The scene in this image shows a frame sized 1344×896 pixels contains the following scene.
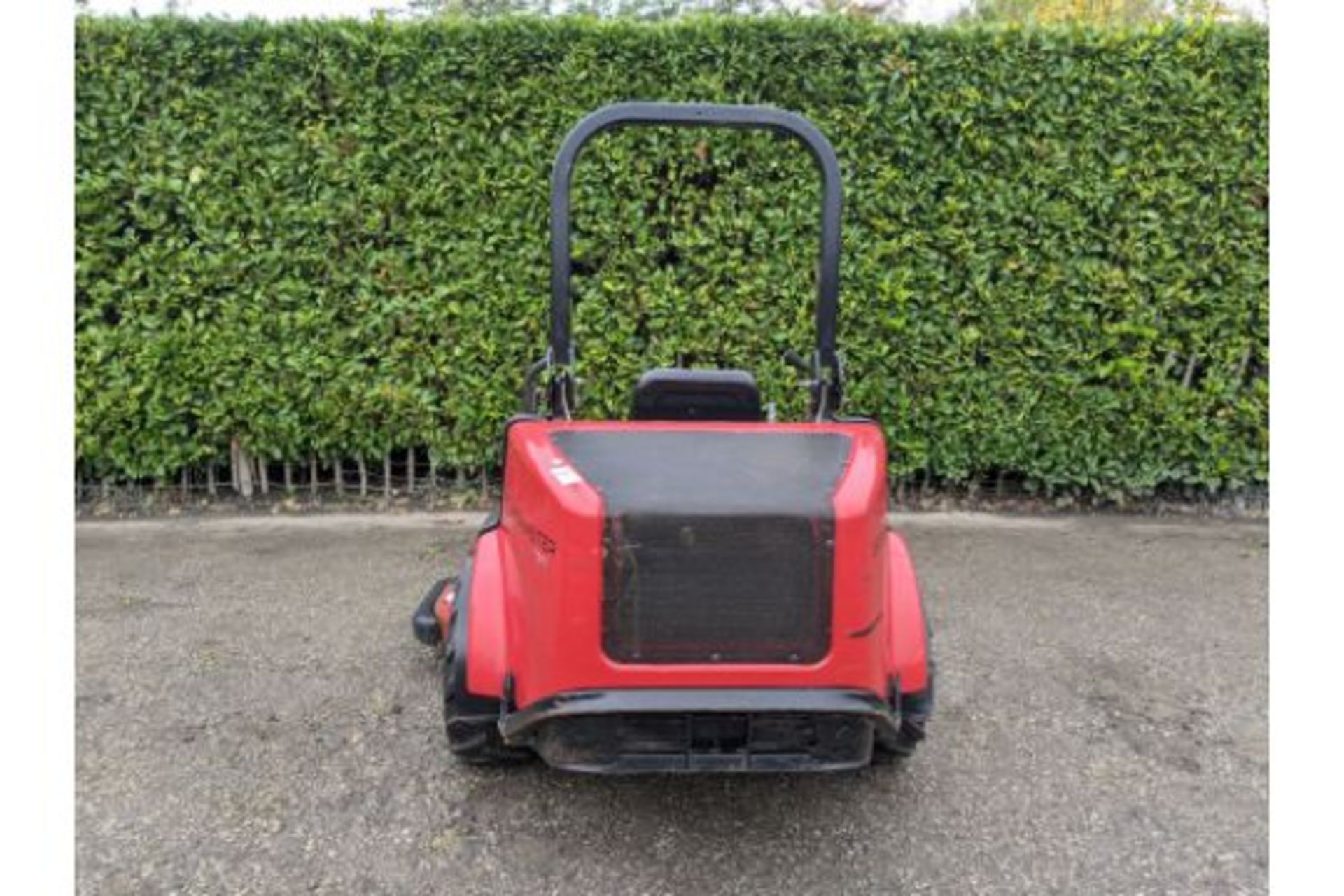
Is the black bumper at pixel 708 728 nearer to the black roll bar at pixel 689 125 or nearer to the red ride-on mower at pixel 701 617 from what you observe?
the red ride-on mower at pixel 701 617

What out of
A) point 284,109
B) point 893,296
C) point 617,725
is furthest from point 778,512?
point 284,109

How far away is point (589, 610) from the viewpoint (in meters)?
2.08

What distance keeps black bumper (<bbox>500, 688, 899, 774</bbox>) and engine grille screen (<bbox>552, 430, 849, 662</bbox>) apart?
0.29ft

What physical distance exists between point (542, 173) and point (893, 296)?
1.88 m

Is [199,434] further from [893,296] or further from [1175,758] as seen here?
[1175,758]

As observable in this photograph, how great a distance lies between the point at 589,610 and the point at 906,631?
887 millimetres

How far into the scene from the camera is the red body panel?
6.84 feet

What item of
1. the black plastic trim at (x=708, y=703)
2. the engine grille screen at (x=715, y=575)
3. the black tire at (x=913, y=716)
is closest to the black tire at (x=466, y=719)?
the black plastic trim at (x=708, y=703)

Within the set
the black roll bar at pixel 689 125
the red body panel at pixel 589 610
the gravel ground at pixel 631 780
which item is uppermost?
the black roll bar at pixel 689 125

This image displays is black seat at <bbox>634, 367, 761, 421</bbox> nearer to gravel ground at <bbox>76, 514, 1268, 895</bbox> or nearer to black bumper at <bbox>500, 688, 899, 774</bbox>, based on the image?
black bumper at <bbox>500, 688, 899, 774</bbox>

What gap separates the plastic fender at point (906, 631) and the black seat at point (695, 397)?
527 millimetres

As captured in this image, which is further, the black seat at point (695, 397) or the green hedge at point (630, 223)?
the green hedge at point (630, 223)

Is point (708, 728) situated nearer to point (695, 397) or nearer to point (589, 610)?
point (589, 610)

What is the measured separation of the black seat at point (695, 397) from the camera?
2662 millimetres
